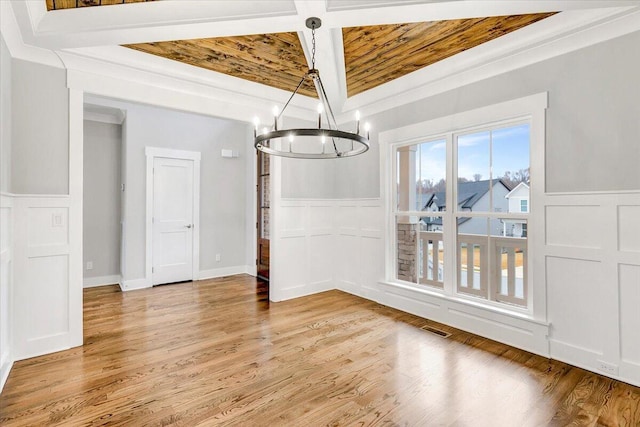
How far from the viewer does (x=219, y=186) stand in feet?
19.8

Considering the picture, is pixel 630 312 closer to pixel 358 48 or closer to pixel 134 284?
pixel 358 48

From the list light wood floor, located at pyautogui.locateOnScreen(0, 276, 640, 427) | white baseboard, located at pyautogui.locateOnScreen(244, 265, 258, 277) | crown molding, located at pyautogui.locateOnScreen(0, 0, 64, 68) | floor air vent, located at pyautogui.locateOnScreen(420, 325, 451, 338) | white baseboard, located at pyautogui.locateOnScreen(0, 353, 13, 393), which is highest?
crown molding, located at pyautogui.locateOnScreen(0, 0, 64, 68)

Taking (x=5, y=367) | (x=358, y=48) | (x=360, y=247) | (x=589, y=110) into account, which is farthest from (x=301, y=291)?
(x=589, y=110)

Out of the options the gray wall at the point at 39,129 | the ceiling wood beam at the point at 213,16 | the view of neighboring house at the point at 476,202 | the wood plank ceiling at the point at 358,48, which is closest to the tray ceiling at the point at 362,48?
the wood plank ceiling at the point at 358,48

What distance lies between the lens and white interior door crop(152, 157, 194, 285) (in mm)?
5329

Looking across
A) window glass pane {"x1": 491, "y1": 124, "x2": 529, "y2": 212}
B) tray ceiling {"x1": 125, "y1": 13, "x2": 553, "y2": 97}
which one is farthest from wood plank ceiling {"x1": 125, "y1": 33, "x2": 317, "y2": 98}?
window glass pane {"x1": 491, "y1": 124, "x2": 529, "y2": 212}

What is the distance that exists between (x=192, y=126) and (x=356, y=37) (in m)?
3.77

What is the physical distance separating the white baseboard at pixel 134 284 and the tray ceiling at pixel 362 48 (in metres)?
3.56

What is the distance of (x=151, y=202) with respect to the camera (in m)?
5.26

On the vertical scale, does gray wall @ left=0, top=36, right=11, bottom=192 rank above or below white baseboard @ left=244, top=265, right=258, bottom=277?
above

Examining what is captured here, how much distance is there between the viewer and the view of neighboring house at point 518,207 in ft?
9.77

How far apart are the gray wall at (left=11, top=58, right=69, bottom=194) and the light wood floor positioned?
1.56 meters

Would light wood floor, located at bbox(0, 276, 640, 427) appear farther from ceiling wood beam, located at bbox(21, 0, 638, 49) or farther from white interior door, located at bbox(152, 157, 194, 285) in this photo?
ceiling wood beam, located at bbox(21, 0, 638, 49)

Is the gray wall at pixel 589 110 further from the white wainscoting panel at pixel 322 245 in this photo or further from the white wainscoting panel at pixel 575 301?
the white wainscoting panel at pixel 322 245
